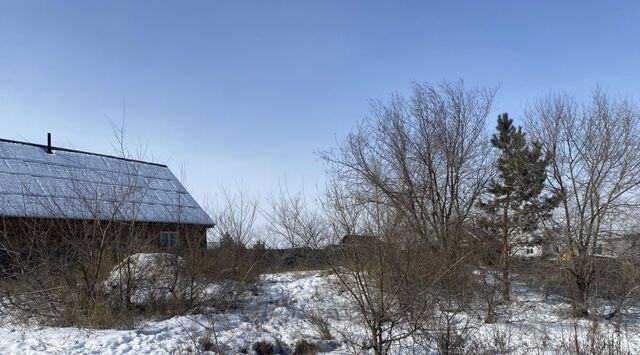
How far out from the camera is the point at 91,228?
36.6ft

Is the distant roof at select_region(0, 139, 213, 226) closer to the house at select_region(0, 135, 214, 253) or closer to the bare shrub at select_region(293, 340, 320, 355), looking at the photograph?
the house at select_region(0, 135, 214, 253)

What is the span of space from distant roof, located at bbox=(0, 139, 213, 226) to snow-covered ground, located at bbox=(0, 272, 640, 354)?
274cm

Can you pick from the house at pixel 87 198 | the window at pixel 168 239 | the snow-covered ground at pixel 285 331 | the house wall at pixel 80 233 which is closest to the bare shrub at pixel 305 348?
the snow-covered ground at pixel 285 331

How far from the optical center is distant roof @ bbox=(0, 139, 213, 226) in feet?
37.8

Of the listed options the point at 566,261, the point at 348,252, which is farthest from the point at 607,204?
the point at 348,252

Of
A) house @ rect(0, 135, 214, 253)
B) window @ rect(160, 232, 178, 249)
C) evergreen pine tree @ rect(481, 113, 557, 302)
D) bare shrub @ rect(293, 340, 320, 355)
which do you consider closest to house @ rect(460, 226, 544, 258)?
evergreen pine tree @ rect(481, 113, 557, 302)

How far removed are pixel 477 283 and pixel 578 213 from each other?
6589mm

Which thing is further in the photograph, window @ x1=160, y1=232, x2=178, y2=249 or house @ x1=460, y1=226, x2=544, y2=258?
window @ x1=160, y1=232, x2=178, y2=249

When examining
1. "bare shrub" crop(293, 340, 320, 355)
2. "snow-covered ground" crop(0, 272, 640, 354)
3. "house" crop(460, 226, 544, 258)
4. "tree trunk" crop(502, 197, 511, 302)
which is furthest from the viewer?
"tree trunk" crop(502, 197, 511, 302)

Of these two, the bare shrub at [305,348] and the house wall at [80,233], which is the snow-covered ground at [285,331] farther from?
the house wall at [80,233]

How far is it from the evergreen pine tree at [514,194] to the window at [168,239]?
7476 mm

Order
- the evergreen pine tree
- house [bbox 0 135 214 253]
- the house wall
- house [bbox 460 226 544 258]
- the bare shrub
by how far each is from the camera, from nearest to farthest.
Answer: the bare shrub
the house wall
house [bbox 460 226 544 258]
house [bbox 0 135 214 253]
the evergreen pine tree

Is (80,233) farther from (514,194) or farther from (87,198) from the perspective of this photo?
(514,194)

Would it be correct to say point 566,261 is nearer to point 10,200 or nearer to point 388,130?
point 388,130
